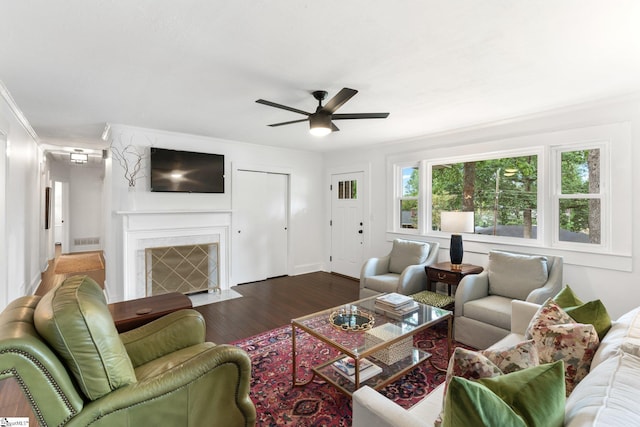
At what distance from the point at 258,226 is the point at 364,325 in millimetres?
3384

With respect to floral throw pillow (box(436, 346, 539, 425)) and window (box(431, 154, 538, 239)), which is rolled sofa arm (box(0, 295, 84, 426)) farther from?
window (box(431, 154, 538, 239))

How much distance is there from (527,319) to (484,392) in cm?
171

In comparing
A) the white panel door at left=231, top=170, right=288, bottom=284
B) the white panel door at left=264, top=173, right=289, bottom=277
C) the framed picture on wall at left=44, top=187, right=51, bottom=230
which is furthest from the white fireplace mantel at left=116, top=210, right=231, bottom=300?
the framed picture on wall at left=44, top=187, right=51, bottom=230

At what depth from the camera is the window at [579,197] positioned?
10.1ft

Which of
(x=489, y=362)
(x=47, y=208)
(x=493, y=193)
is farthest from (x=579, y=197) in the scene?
(x=47, y=208)

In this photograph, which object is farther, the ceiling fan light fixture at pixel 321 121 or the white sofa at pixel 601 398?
the ceiling fan light fixture at pixel 321 121

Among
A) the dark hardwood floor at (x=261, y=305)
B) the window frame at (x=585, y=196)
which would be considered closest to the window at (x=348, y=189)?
the dark hardwood floor at (x=261, y=305)

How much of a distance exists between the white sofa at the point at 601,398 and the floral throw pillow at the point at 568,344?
0.05 m

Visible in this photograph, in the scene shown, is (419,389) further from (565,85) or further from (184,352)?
(565,85)

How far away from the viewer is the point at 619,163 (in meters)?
2.87

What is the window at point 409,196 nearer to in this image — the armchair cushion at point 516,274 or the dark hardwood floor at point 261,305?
the dark hardwood floor at point 261,305

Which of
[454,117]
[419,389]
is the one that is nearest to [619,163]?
[454,117]

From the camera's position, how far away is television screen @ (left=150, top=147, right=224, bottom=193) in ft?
13.6

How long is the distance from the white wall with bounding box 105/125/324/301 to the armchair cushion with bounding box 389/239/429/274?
2.08m
